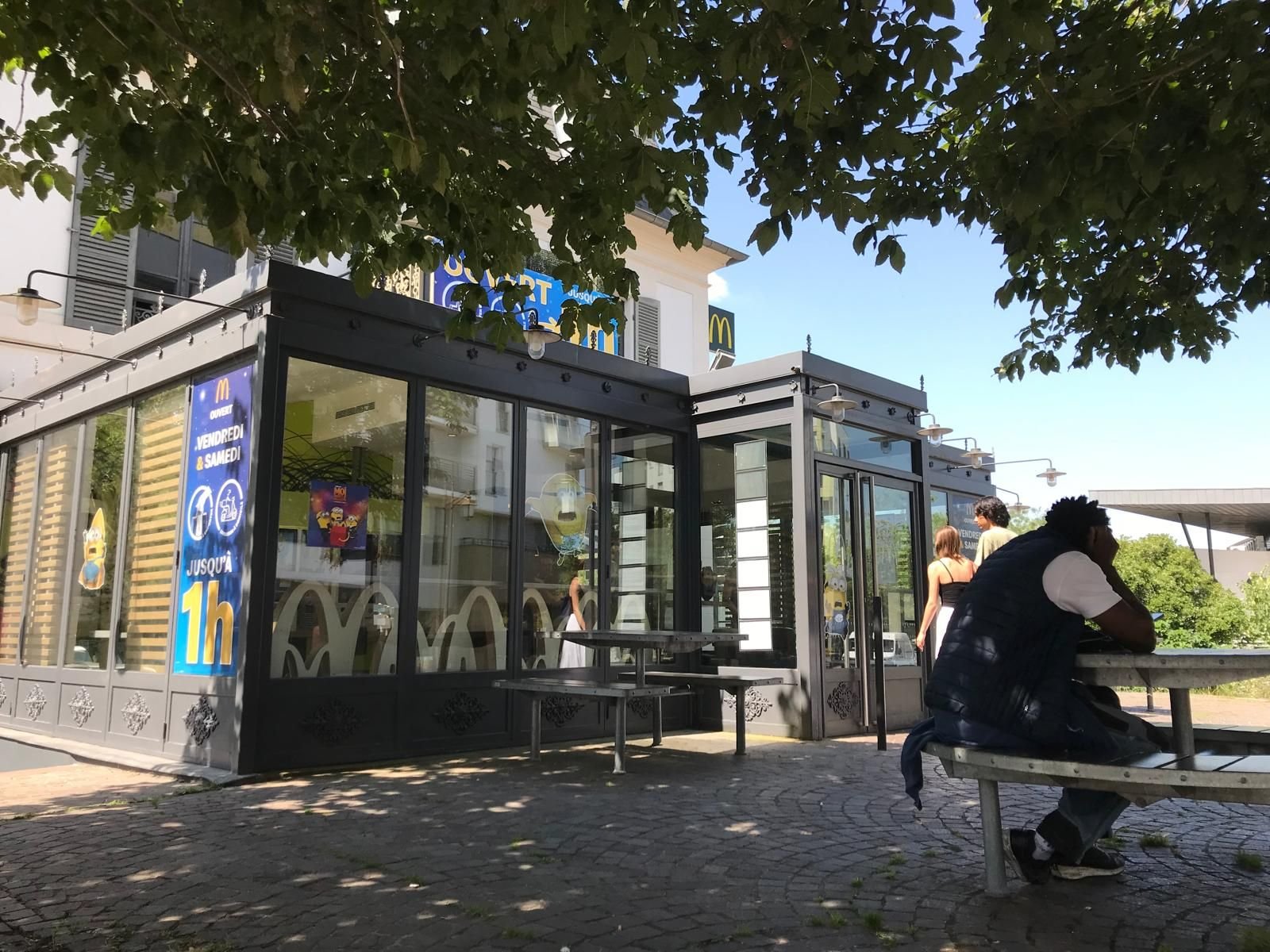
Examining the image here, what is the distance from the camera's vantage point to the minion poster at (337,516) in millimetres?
7711

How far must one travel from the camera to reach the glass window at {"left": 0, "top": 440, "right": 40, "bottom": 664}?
10.9 m

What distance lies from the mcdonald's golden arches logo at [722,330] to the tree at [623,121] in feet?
54.3

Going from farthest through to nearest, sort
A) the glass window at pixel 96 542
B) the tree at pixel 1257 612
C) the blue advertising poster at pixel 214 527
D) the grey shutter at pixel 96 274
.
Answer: the tree at pixel 1257 612 → the grey shutter at pixel 96 274 → the glass window at pixel 96 542 → the blue advertising poster at pixel 214 527

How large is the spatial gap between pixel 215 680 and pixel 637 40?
19.8 ft

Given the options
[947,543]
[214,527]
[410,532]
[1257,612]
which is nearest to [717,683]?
[947,543]

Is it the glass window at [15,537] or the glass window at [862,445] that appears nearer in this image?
the glass window at [862,445]

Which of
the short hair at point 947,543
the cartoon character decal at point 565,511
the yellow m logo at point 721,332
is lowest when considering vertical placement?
the short hair at point 947,543

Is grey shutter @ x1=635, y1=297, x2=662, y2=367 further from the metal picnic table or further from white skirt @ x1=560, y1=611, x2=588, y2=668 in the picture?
the metal picnic table

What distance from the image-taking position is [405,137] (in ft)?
14.4

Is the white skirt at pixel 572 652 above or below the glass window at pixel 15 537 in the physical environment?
below

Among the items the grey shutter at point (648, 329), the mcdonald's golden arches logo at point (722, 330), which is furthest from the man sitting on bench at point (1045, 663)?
the mcdonald's golden arches logo at point (722, 330)

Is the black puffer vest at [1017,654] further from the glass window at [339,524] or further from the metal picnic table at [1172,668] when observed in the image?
the glass window at [339,524]

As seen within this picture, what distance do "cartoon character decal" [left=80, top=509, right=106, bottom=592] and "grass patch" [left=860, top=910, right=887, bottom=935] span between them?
830cm

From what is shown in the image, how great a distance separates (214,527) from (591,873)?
4.91 m
